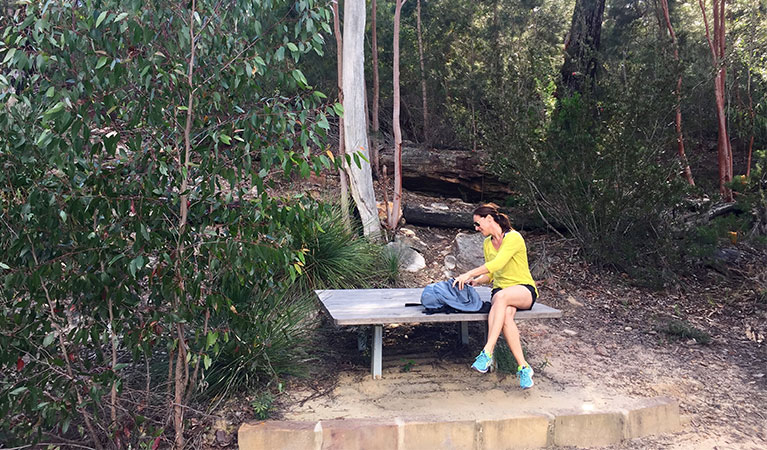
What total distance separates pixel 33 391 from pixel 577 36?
30.6 feet

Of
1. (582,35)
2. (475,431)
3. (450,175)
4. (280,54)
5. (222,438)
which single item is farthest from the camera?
(450,175)

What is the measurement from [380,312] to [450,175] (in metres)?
6.13

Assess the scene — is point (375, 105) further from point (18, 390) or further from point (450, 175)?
point (18, 390)

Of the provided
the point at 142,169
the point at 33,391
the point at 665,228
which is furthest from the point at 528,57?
the point at 33,391

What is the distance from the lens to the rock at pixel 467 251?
8.05m

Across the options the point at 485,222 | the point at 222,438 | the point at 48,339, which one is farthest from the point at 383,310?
the point at 48,339

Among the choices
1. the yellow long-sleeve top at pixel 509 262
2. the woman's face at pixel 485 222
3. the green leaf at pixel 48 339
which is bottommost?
the green leaf at pixel 48 339

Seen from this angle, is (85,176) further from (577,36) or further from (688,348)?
(577,36)

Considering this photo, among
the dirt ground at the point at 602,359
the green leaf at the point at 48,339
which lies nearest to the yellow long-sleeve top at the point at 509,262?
the dirt ground at the point at 602,359

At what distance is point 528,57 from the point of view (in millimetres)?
8180

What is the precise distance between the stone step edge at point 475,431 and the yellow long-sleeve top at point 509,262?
100 centimetres

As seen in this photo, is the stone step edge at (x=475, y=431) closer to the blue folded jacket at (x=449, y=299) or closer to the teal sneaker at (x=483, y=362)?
the teal sneaker at (x=483, y=362)

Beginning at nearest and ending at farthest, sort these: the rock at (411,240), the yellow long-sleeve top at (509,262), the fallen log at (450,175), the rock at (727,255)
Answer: the yellow long-sleeve top at (509,262), the rock at (727,255), the rock at (411,240), the fallen log at (450,175)

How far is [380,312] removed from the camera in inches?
168
